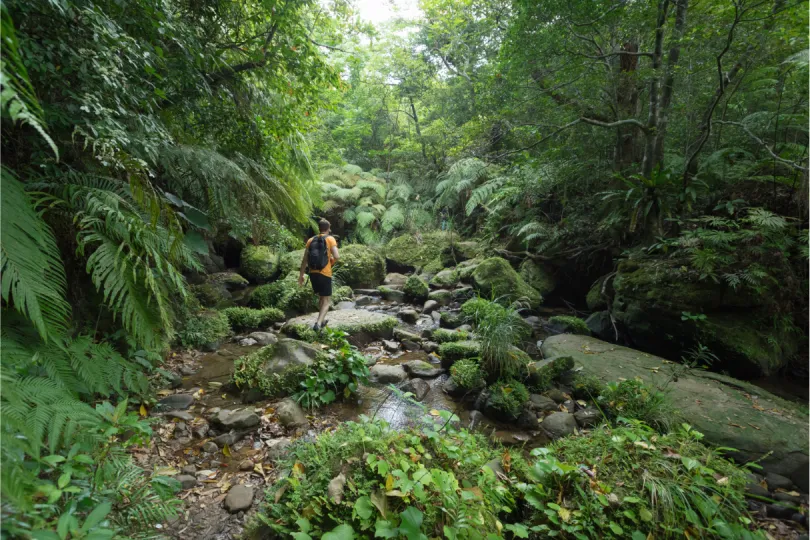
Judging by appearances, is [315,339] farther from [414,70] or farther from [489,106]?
[414,70]

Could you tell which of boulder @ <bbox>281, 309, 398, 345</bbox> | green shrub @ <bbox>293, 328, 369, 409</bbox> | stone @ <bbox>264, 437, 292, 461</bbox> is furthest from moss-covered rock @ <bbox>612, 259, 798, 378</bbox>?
stone @ <bbox>264, 437, 292, 461</bbox>

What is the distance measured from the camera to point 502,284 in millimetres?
6594

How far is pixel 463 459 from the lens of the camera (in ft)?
6.20

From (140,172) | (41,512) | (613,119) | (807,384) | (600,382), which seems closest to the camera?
(41,512)

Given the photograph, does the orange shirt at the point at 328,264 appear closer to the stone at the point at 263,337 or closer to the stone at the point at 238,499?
the stone at the point at 263,337

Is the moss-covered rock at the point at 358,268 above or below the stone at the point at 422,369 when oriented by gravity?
above

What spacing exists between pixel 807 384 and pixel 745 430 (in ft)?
4.33

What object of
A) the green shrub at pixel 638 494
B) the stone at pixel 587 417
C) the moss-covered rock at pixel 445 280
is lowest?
the stone at pixel 587 417

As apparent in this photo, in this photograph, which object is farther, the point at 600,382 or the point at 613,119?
the point at 613,119

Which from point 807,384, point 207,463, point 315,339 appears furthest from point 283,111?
point 807,384

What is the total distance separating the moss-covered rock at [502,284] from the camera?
256 inches

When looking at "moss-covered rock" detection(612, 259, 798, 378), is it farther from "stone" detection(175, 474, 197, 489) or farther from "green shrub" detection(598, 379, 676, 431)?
"stone" detection(175, 474, 197, 489)

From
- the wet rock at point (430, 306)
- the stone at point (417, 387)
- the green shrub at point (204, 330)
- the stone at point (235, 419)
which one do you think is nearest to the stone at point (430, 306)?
the wet rock at point (430, 306)

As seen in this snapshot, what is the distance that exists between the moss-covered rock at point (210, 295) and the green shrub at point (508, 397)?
455 cm
